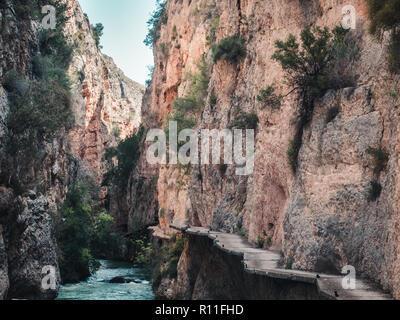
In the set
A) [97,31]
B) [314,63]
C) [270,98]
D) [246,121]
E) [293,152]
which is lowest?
[293,152]

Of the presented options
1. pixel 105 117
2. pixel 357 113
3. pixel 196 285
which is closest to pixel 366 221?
pixel 357 113

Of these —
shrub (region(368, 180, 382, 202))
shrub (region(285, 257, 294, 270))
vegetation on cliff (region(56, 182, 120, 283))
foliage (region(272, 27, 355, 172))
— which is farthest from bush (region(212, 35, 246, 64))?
shrub (region(368, 180, 382, 202))

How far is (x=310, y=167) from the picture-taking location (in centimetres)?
1104

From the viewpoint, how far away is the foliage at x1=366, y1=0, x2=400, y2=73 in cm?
797

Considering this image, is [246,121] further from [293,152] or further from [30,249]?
[30,249]

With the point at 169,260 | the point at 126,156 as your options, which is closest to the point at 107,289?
the point at 169,260

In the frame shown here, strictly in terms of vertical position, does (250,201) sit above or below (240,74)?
below

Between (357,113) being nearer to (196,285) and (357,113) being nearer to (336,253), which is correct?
(336,253)

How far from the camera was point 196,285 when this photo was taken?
60.6ft

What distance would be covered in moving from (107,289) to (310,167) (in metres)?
19.5

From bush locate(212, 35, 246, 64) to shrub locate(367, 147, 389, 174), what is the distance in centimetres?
1297

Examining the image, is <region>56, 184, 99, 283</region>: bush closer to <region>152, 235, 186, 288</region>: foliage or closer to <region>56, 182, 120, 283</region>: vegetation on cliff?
<region>56, 182, 120, 283</region>: vegetation on cliff
